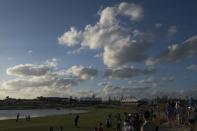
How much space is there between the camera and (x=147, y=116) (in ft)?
35.7

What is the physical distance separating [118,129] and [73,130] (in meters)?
6.61

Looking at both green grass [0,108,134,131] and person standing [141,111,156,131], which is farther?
green grass [0,108,134,131]

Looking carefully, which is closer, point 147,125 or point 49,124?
point 147,125

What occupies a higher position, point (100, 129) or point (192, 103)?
point (192, 103)

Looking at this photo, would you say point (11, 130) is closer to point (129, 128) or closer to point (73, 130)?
point (73, 130)

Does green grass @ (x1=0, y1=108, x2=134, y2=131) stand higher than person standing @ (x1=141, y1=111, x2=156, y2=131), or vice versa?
person standing @ (x1=141, y1=111, x2=156, y2=131)

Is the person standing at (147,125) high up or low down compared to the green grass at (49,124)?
up

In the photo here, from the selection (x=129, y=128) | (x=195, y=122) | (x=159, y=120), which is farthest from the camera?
(x=159, y=120)

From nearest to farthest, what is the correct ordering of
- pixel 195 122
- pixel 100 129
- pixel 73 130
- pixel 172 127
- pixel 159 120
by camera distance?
1. pixel 195 122
2. pixel 100 129
3. pixel 172 127
4. pixel 159 120
5. pixel 73 130

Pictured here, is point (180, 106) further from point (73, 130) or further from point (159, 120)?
point (73, 130)

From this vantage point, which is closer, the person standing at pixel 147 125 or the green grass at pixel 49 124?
the person standing at pixel 147 125

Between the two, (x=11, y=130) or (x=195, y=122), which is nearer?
(x=195, y=122)

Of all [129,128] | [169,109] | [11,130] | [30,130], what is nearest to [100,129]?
[169,109]

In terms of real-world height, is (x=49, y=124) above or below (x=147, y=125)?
below
